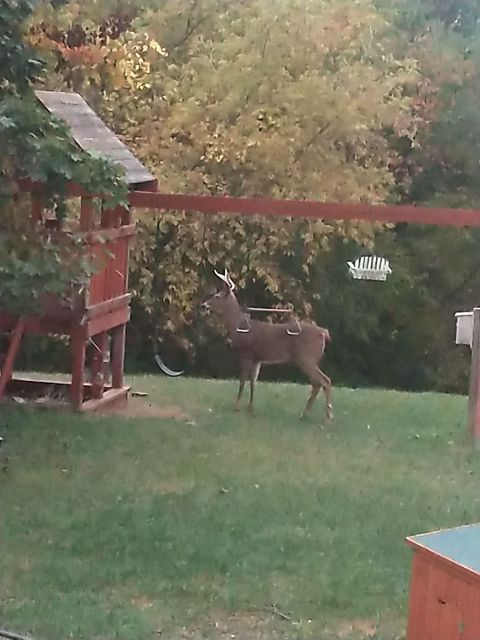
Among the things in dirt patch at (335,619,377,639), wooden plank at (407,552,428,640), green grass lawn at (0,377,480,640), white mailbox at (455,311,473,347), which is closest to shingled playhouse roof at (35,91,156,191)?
green grass lawn at (0,377,480,640)

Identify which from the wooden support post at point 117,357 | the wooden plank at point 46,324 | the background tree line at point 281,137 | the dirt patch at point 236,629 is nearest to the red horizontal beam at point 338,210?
the wooden plank at point 46,324

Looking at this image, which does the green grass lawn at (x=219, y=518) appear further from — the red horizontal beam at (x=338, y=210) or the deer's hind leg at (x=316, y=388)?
the red horizontal beam at (x=338, y=210)

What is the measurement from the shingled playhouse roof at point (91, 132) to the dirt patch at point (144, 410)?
1771mm

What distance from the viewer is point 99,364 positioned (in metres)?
8.10

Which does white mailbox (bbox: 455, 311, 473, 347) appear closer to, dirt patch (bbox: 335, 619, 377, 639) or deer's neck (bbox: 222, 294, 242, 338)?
deer's neck (bbox: 222, 294, 242, 338)

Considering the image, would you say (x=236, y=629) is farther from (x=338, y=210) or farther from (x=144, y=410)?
(x=144, y=410)

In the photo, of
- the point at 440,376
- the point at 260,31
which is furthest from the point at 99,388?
the point at 440,376

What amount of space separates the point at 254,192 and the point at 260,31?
210 centimetres

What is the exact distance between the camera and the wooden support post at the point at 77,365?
7664 millimetres

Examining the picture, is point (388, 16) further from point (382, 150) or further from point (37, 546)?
point (37, 546)

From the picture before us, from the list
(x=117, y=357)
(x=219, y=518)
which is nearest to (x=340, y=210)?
(x=219, y=518)

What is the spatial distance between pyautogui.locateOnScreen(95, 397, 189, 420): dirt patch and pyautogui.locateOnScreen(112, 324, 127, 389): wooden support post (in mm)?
207

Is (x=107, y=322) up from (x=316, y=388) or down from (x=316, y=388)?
up

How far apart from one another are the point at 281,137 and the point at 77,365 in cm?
634
